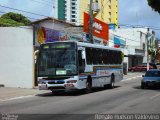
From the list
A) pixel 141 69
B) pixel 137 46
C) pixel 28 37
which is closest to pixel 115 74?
pixel 28 37

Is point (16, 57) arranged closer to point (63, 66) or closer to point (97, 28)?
point (63, 66)

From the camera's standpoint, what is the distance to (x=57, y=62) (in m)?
23.9

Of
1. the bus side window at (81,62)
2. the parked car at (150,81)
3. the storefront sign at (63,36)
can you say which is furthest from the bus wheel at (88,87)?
the storefront sign at (63,36)

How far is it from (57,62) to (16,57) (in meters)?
8.34

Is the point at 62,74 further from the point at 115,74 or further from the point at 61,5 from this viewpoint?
the point at 61,5

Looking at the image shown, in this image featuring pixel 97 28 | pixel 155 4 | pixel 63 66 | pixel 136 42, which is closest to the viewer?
pixel 63 66

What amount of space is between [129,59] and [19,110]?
7292 cm

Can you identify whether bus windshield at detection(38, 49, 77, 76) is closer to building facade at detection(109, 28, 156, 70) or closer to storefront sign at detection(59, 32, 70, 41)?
storefront sign at detection(59, 32, 70, 41)

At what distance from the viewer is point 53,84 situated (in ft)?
78.6

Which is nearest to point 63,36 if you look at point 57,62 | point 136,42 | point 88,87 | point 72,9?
point 88,87

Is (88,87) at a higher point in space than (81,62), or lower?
lower

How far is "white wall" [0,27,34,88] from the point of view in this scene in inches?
1225

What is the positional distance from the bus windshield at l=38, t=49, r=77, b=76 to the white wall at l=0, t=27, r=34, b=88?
22.9 feet

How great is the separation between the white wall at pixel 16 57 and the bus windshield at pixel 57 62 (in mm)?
6981
